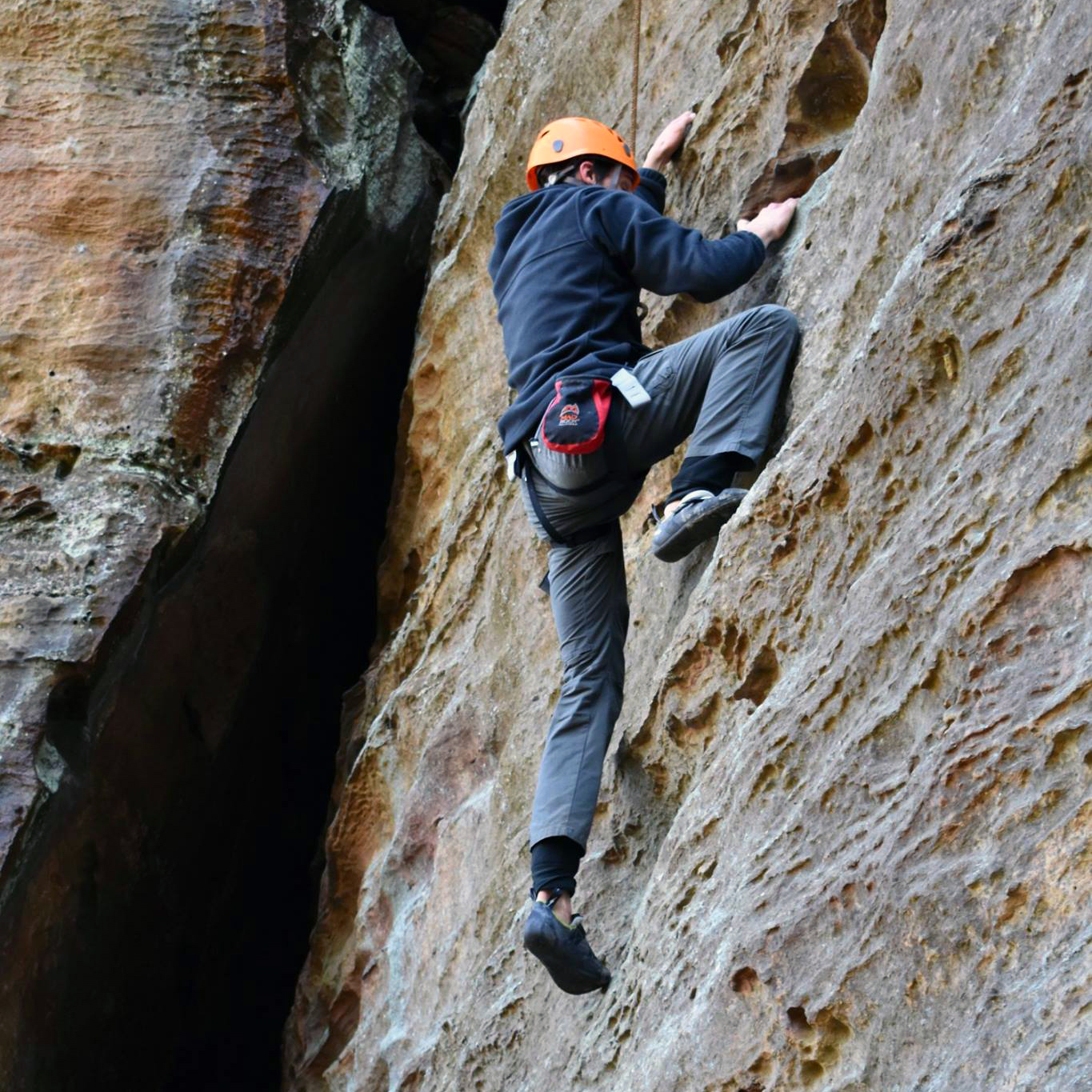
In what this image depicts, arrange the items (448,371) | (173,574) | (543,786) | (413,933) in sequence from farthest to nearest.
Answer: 1. (448,371)
2. (173,574)
3. (413,933)
4. (543,786)

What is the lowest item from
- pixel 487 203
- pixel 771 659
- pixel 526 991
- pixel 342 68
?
pixel 526 991

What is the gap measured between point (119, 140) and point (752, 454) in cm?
414

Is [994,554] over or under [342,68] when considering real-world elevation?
under

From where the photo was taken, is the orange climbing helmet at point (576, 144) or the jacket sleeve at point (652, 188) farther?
the jacket sleeve at point (652, 188)

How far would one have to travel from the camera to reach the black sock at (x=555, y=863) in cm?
484

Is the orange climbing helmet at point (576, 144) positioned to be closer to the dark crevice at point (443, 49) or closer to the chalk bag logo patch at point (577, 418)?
the chalk bag logo patch at point (577, 418)

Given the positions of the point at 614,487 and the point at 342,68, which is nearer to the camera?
the point at 614,487

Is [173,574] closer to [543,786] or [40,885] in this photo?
[40,885]

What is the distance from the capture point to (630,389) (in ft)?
17.2

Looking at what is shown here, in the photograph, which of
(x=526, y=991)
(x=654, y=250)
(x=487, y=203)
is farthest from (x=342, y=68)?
(x=526, y=991)

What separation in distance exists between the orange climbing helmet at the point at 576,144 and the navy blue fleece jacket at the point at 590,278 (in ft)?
0.64

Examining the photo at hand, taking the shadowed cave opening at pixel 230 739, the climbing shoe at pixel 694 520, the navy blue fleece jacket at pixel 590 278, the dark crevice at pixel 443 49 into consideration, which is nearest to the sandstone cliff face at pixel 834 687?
the climbing shoe at pixel 694 520

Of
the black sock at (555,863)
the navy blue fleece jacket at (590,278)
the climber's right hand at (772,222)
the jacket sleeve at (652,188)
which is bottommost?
the black sock at (555,863)

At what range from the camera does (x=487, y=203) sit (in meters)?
8.27
